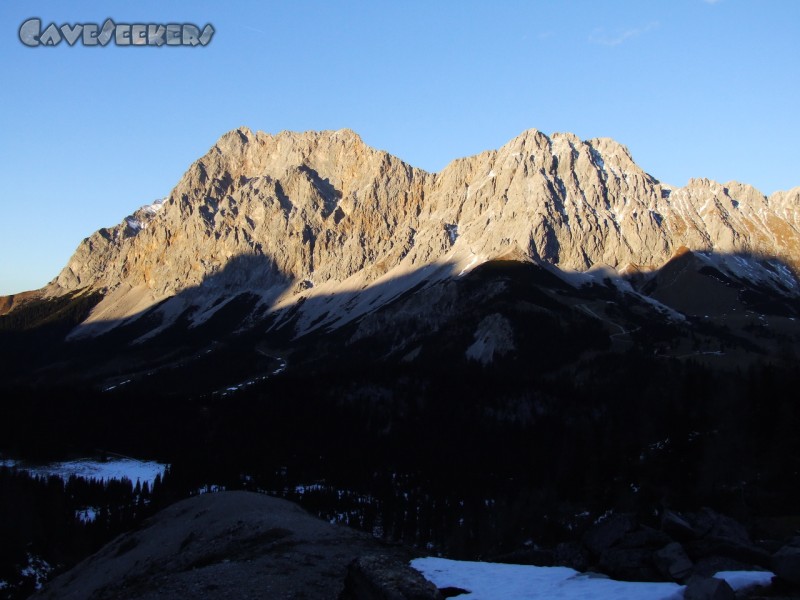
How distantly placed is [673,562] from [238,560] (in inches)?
998

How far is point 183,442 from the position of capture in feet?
643

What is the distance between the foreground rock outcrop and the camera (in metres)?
38.2

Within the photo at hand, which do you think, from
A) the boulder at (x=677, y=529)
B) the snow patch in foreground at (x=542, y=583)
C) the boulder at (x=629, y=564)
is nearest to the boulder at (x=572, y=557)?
the boulder at (x=629, y=564)

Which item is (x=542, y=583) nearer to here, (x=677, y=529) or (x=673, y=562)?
(x=673, y=562)

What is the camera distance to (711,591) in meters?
28.7

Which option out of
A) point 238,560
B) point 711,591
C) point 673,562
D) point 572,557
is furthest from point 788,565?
point 238,560

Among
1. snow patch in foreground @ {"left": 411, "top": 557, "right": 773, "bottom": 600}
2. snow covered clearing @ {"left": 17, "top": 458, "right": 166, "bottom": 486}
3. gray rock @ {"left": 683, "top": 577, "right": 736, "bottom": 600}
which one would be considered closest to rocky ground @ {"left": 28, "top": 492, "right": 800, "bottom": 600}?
gray rock @ {"left": 683, "top": 577, "right": 736, "bottom": 600}

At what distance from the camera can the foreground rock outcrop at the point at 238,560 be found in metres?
38.2

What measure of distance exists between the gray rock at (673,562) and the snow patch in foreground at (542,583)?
2548 mm

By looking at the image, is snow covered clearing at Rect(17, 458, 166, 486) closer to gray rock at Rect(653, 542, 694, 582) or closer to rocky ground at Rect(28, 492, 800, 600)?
rocky ground at Rect(28, 492, 800, 600)

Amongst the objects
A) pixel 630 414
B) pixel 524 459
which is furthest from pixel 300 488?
pixel 630 414

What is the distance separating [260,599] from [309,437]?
15963 centimetres

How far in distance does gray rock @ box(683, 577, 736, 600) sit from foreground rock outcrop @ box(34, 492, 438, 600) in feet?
33.6

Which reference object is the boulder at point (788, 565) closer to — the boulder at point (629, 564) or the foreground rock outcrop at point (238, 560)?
the boulder at point (629, 564)
